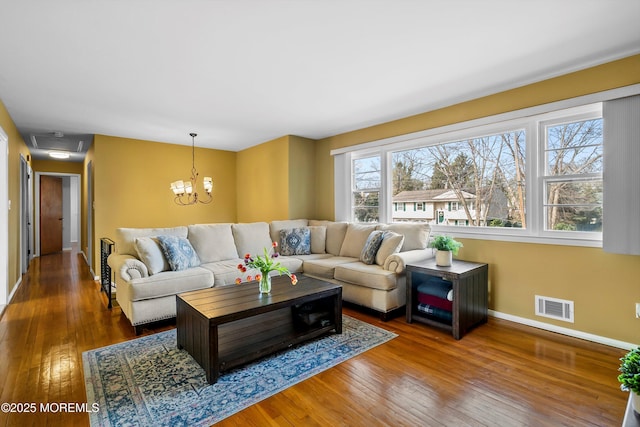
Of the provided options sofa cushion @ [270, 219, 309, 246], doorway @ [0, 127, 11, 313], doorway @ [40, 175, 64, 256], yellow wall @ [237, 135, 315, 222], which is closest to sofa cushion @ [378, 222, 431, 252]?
sofa cushion @ [270, 219, 309, 246]

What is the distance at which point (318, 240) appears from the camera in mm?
4801

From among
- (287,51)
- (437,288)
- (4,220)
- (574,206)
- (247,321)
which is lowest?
(247,321)

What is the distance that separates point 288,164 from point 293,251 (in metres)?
1.56

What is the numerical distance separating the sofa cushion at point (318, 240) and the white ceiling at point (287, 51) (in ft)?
5.78

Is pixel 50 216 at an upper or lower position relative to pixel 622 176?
lower

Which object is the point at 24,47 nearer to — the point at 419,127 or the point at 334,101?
the point at 334,101

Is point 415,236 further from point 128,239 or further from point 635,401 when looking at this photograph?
point 128,239

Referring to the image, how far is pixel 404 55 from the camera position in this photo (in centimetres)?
259

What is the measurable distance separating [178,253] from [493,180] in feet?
12.0

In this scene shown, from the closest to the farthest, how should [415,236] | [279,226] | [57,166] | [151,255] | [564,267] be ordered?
[564,267]
[151,255]
[415,236]
[279,226]
[57,166]

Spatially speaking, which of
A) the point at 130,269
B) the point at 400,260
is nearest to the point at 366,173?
the point at 400,260

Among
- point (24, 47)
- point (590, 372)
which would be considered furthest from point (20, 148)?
point (590, 372)

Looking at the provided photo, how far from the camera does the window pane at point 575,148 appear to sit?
2.85 m

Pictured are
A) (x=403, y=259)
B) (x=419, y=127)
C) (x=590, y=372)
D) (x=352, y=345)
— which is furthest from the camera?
(x=419, y=127)
